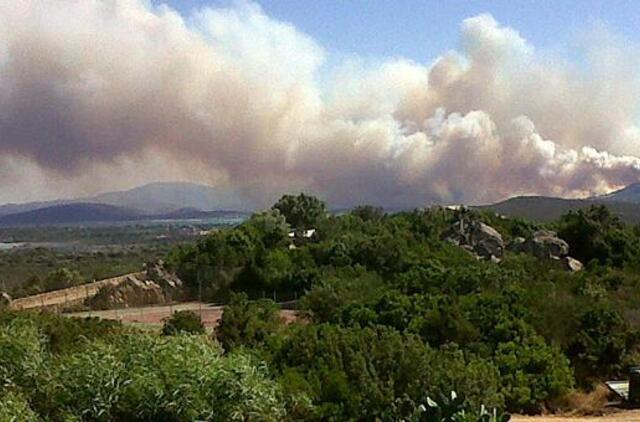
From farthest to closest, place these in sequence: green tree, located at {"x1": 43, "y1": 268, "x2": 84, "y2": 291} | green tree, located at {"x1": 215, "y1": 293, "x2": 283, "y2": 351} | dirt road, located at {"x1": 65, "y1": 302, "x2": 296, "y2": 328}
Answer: green tree, located at {"x1": 43, "y1": 268, "x2": 84, "y2": 291}, dirt road, located at {"x1": 65, "y1": 302, "x2": 296, "y2": 328}, green tree, located at {"x1": 215, "y1": 293, "x2": 283, "y2": 351}

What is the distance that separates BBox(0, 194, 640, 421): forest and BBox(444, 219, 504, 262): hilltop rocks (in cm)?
145

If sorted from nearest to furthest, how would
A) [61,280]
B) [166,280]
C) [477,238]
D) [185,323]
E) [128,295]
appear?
[185,323] < [128,295] < [166,280] < [477,238] < [61,280]

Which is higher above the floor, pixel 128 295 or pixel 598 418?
pixel 128 295

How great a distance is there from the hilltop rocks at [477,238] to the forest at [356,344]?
1452 millimetres

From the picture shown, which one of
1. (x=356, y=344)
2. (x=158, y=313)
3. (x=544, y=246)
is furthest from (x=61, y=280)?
(x=356, y=344)

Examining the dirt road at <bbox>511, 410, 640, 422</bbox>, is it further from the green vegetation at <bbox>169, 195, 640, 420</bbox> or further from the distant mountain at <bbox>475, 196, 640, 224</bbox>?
the distant mountain at <bbox>475, 196, 640, 224</bbox>

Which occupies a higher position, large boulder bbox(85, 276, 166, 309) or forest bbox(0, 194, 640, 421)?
forest bbox(0, 194, 640, 421)

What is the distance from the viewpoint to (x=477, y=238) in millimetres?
43094

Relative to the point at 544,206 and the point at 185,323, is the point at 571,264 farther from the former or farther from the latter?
the point at 544,206

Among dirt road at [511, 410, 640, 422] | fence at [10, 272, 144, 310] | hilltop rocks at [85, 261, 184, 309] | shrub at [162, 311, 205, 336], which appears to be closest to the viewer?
dirt road at [511, 410, 640, 422]

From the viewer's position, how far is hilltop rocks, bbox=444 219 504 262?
41.6 m

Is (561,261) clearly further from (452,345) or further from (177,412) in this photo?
(177,412)

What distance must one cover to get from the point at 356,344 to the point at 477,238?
26.8 m

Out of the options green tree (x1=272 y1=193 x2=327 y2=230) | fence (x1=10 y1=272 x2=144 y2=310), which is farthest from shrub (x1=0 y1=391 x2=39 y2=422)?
green tree (x1=272 y1=193 x2=327 y2=230)
